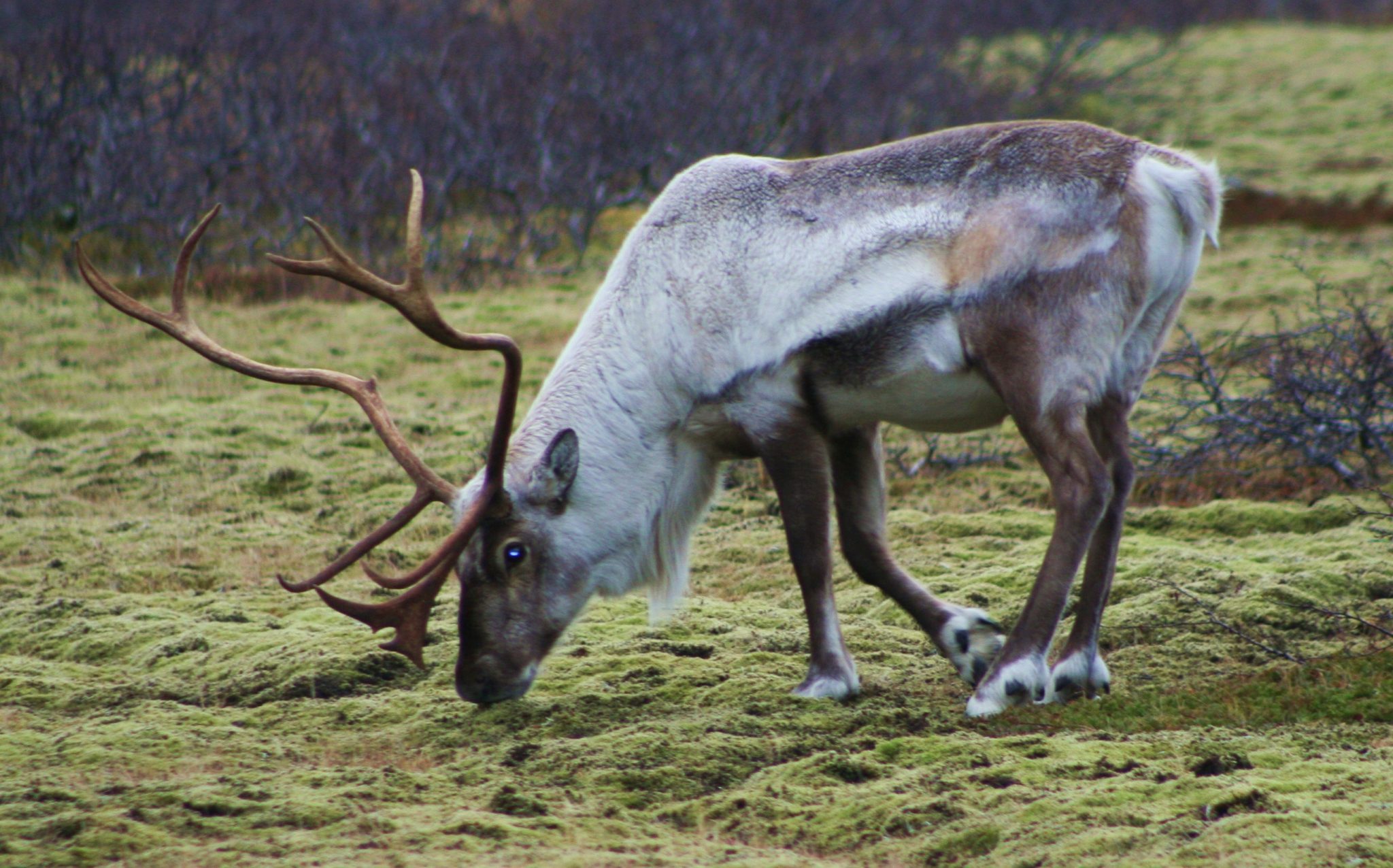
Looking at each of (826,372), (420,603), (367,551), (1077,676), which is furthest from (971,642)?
(367,551)

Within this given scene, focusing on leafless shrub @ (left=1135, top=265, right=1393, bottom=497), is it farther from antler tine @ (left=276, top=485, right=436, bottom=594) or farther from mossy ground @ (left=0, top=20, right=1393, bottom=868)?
antler tine @ (left=276, top=485, right=436, bottom=594)

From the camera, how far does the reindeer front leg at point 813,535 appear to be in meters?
4.93

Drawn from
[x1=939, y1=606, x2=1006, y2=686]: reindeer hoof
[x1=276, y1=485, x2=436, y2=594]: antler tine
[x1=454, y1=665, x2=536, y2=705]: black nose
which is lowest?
[x1=454, y1=665, x2=536, y2=705]: black nose

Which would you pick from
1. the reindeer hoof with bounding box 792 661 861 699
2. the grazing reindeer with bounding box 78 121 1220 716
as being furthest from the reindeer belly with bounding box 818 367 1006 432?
the reindeer hoof with bounding box 792 661 861 699

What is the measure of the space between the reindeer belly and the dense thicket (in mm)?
11077

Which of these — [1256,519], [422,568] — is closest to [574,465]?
[422,568]

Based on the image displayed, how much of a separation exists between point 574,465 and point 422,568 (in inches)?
24.8

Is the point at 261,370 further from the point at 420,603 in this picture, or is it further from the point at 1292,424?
the point at 1292,424

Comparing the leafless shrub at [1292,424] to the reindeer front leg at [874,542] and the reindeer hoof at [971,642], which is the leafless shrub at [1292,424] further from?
the reindeer hoof at [971,642]

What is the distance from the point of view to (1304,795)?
3.66 m

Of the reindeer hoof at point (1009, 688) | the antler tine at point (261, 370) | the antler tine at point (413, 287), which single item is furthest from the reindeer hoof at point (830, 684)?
the antler tine at point (413, 287)

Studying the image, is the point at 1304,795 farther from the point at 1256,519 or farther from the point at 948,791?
the point at 1256,519

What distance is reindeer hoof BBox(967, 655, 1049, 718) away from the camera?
4.60m

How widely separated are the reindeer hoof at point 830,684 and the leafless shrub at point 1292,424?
3058 millimetres
